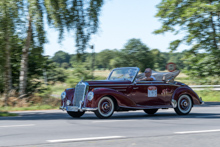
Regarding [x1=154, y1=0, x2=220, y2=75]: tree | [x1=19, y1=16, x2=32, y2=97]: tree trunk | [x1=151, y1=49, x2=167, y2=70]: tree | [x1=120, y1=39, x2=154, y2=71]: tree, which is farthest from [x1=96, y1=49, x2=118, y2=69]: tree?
[x1=19, y1=16, x2=32, y2=97]: tree trunk

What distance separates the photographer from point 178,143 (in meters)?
6.71

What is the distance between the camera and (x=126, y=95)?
11953 millimetres

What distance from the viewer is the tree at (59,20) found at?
1755 centimetres

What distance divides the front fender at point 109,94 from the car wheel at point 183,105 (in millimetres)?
2019

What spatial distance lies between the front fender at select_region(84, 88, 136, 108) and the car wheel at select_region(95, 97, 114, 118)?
16cm

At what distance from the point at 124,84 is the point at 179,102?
2355mm

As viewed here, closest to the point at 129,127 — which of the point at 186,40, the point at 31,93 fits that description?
the point at 31,93

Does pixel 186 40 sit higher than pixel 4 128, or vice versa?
pixel 186 40

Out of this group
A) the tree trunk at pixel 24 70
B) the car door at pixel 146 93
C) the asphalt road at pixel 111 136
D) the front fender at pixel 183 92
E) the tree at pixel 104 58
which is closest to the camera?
the asphalt road at pixel 111 136

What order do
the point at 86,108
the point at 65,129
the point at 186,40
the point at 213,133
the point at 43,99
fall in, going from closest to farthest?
the point at 213,133
the point at 65,129
the point at 86,108
the point at 43,99
the point at 186,40

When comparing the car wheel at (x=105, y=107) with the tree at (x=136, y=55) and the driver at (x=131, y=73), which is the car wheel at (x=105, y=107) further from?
the tree at (x=136, y=55)

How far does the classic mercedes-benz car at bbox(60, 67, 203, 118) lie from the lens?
1136cm

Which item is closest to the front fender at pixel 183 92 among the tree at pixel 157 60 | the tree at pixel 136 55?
the tree at pixel 136 55

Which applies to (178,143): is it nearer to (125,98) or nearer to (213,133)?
(213,133)
